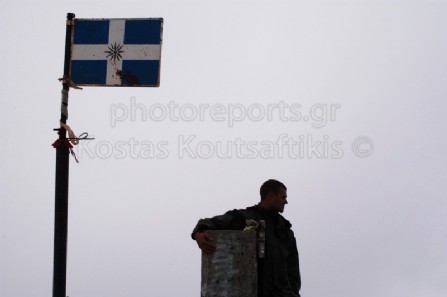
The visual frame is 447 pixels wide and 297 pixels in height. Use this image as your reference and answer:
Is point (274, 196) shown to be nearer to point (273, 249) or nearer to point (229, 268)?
point (273, 249)

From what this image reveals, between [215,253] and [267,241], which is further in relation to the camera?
[267,241]

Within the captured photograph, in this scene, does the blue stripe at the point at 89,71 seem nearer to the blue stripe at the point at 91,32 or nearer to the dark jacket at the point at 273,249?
the blue stripe at the point at 91,32

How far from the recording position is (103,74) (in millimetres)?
5184

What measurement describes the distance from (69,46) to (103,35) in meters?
0.31

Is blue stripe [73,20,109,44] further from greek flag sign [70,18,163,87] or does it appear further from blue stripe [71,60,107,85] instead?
blue stripe [71,60,107,85]

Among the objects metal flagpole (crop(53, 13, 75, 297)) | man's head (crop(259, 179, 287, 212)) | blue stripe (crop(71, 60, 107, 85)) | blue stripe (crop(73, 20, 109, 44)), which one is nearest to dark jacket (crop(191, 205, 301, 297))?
man's head (crop(259, 179, 287, 212))

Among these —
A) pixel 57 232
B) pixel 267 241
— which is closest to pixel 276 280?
pixel 267 241

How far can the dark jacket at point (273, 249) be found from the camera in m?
5.22

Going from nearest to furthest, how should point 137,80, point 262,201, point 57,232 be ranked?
point 57,232 < point 137,80 < point 262,201

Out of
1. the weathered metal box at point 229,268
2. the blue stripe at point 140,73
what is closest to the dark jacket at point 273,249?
the weathered metal box at point 229,268

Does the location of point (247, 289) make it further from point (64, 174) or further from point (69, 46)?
→ point (69, 46)

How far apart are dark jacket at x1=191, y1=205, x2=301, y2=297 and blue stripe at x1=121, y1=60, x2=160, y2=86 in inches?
51.6

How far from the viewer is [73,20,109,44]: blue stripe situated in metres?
5.21

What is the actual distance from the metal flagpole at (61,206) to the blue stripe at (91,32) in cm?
33
